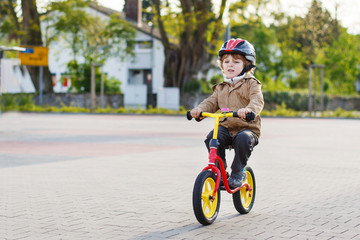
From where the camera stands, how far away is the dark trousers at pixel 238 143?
18.0ft

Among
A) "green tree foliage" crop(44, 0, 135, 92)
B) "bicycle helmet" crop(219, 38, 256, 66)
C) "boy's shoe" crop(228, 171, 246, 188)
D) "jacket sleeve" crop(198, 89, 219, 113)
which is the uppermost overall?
"green tree foliage" crop(44, 0, 135, 92)

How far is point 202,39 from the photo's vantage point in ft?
130

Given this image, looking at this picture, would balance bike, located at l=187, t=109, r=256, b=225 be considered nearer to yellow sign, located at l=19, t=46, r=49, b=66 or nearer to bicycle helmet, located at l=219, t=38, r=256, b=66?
bicycle helmet, located at l=219, t=38, r=256, b=66

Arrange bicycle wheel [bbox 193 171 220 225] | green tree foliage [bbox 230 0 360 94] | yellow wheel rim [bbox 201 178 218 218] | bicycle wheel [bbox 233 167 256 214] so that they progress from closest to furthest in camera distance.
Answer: bicycle wheel [bbox 193 171 220 225]
yellow wheel rim [bbox 201 178 218 218]
bicycle wheel [bbox 233 167 256 214]
green tree foliage [bbox 230 0 360 94]

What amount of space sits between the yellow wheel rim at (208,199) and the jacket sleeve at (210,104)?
0.65 meters

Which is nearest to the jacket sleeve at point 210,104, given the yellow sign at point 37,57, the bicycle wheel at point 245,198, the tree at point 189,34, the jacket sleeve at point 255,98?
the jacket sleeve at point 255,98

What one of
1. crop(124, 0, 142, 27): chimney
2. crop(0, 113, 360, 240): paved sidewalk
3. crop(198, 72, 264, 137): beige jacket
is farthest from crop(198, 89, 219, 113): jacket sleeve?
crop(124, 0, 142, 27): chimney

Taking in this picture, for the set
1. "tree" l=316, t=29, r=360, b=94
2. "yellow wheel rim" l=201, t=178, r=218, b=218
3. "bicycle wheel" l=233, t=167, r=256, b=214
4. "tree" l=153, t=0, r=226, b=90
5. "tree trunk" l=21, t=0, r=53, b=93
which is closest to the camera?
"yellow wheel rim" l=201, t=178, r=218, b=218

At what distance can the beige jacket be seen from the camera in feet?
18.5

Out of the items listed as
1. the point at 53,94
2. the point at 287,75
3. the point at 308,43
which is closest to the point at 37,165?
the point at 53,94

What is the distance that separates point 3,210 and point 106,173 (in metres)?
3.21

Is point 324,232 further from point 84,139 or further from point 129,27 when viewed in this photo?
point 129,27

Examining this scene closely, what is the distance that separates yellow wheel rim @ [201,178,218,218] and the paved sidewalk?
0.14 m

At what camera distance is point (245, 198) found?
20.1ft
